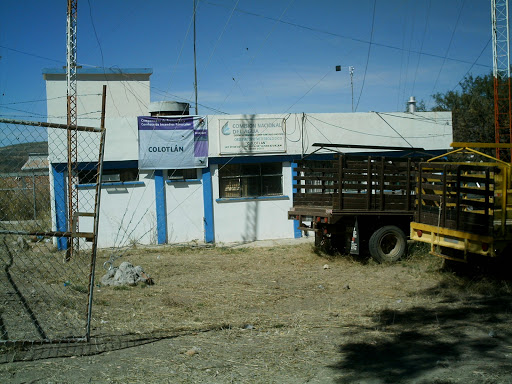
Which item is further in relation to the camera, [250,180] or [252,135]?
[250,180]

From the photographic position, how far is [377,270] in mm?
10477

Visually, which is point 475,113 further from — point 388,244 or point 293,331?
point 293,331

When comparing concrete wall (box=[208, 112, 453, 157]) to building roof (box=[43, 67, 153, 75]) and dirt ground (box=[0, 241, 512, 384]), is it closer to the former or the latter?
building roof (box=[43, 67, 153, 75])

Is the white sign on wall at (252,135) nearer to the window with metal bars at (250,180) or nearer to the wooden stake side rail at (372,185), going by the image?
the window with metal bars at (250,180)

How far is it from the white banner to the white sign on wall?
2.06 feet

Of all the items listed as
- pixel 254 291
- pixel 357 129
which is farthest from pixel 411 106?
pixel 254 291

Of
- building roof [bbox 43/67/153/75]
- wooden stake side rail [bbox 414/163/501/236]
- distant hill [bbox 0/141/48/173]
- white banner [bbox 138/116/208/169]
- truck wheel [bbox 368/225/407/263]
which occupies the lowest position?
truck wheel [bbox 368/225/407/263]

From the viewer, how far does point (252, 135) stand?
16188mm

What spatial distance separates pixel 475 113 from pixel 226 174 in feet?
56.4

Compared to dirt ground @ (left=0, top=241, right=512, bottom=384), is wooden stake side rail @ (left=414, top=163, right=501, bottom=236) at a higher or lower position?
higher

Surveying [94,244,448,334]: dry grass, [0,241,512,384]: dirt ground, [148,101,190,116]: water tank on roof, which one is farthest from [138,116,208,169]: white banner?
[0,241,512,384]: dirt ground

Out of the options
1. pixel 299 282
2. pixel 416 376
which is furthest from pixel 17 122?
pixel 299 282

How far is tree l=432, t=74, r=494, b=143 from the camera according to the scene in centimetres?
Answer: 2692

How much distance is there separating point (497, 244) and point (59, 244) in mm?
11550
